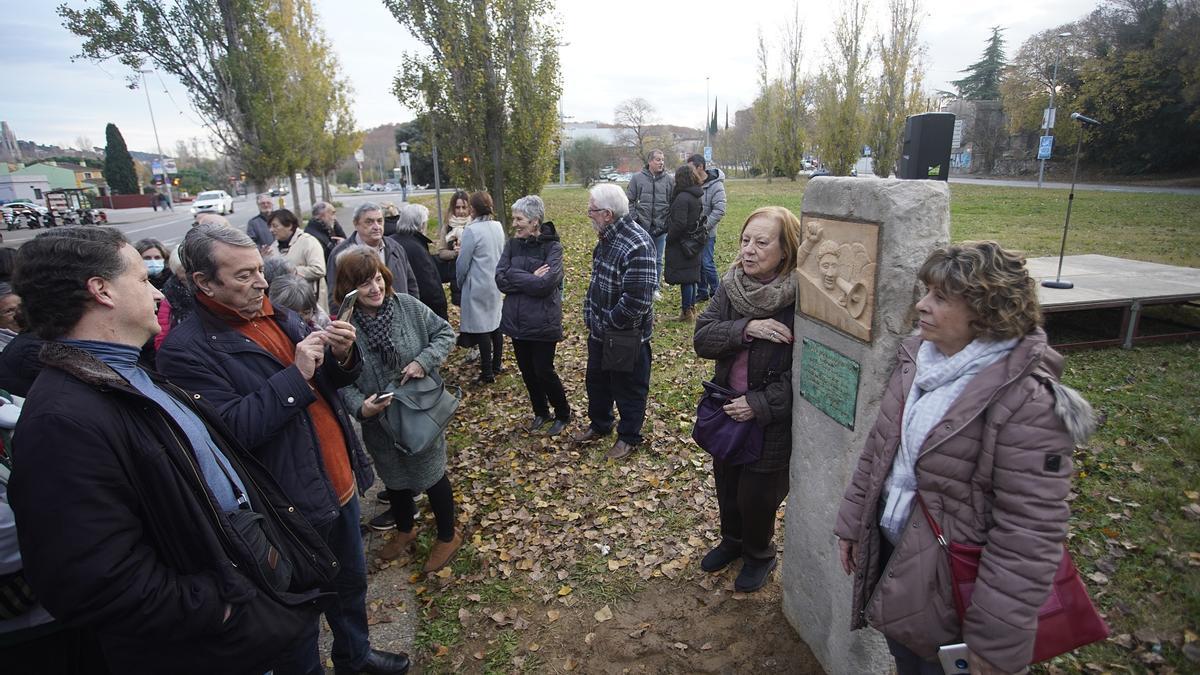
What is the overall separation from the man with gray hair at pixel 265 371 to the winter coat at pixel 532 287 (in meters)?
2.38

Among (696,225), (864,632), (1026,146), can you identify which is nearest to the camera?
(864,632)

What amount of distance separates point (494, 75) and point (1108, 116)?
105 ft

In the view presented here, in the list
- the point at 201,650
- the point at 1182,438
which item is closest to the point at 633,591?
the point at 201,650

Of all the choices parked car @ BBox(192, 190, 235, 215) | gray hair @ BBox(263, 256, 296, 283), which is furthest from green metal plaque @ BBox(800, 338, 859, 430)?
parked car @ BBox(192, 190, 235, 215)

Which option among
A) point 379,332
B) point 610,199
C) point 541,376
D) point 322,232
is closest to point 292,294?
point 379,332

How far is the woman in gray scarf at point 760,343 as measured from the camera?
2857mm

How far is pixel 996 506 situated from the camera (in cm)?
171

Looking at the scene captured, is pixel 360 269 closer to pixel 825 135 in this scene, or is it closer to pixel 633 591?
pixel 633 591

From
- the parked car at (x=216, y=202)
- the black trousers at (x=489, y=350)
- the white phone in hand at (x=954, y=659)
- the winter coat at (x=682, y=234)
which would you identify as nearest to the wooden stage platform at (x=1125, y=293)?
the winter coat at (x=682, y=234)

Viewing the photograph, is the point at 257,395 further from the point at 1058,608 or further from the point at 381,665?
the point at 1058,608

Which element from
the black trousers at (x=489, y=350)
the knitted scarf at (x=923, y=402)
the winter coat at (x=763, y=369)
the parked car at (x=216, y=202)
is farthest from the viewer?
the parked car at (x=216, y=202)

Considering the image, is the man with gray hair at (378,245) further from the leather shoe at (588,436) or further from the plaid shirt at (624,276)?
the leather shoe at (588,436)

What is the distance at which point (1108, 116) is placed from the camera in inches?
1145

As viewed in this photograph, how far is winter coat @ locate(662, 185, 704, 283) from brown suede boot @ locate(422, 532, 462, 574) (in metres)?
4.69
